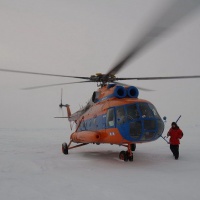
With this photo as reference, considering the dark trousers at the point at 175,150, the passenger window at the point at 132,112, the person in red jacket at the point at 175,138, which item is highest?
the passenger window at the point at 132,112

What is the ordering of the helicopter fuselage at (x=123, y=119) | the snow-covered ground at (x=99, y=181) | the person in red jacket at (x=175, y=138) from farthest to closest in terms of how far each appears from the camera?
the person in red jacket at (x=175, y=138), the helicopter fuselage at (x=123, y=119), the snow-covered ground at (x=99, y=181)

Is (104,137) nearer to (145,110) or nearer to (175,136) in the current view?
(145,110)

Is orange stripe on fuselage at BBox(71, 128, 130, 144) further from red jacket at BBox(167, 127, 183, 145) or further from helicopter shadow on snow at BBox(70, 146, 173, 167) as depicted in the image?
red jacket at BBox(167, 127, 183, 145)

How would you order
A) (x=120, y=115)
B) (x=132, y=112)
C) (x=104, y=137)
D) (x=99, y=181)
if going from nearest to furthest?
(x=99, y=181), (x=132, y=112), (x=120, y=115), (x=104, y=137)

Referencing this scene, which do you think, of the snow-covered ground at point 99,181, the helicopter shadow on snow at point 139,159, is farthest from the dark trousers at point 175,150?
the snow-covered ground at point 99,181

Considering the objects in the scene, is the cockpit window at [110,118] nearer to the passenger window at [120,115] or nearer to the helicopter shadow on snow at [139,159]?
the passenger window at [120,115]

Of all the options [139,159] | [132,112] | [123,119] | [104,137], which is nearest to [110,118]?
[123,119]

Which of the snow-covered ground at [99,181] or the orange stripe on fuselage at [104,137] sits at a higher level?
the orange stripe on fuselage at [104,137]

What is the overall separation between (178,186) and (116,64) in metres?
4.96

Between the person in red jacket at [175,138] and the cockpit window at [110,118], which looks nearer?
the cockpit window at [110,118]

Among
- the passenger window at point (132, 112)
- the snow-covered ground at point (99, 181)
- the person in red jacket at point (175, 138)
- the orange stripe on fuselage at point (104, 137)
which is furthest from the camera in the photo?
the person in red jacket at point (175, 138)

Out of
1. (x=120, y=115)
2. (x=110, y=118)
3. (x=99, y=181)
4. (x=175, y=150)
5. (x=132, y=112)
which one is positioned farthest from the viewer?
(x=175, y=150)

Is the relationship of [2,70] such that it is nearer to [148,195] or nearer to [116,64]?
[116,64]

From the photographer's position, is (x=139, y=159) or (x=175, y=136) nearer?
(x=139, y=159)
